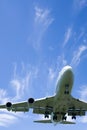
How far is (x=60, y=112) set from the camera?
55.0 metres

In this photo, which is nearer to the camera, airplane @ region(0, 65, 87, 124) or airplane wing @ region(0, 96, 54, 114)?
airplane @ region(0, 65, 87, 124)

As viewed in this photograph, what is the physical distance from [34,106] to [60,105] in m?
6.21

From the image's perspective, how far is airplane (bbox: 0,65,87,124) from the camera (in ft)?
156

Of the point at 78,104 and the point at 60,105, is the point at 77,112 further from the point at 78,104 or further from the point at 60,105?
the point at 60,105

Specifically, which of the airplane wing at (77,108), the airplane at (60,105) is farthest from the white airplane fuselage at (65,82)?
the airplane wing at (77,108)

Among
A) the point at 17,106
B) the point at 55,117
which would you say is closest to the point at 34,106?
the point at 17,106

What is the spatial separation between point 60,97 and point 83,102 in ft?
28.5

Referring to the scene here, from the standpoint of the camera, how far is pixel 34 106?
57031 mm

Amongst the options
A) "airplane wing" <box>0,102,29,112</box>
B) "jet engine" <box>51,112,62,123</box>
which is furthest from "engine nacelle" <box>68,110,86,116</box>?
"airplane wing" <box>0,102,29,112</box>

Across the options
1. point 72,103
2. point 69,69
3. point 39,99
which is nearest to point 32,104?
point 39,99

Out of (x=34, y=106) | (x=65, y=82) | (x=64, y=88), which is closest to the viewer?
(x=65, y=82)

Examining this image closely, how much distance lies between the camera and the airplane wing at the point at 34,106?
54.7 m

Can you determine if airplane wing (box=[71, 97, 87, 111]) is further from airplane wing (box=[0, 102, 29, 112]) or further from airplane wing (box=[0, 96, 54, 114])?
airplane wing (box=[0, 102, 29, 112])

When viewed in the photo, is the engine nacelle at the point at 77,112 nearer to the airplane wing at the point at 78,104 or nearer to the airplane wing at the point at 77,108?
the airplane wing at the point at 77,108
